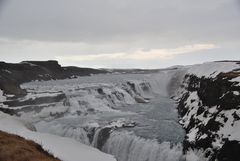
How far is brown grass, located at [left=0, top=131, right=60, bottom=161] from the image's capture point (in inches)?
563

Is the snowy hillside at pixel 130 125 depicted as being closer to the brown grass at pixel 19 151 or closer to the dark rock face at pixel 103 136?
the dark rock face at pixel 103 136

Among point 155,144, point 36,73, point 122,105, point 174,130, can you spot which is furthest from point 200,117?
point 36,73

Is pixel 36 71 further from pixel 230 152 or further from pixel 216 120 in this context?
pixel 230 152

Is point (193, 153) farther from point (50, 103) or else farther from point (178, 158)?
point (50, 103)

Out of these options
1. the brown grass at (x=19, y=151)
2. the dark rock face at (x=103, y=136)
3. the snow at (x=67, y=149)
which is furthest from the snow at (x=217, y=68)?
the brown grass at (x=19, y=151)

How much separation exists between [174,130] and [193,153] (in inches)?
296

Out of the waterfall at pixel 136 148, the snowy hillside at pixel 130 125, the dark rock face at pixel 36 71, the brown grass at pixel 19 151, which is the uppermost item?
the dark rock face at pixel 36 71

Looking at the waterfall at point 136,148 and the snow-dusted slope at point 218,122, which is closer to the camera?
the snow-dusted slope at point 218,122

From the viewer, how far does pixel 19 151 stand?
15.0 m

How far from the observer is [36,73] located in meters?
104

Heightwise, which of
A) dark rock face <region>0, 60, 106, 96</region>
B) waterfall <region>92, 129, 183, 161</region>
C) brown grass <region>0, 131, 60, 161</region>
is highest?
dark rock face <region>0, 60, 106, 96</region>

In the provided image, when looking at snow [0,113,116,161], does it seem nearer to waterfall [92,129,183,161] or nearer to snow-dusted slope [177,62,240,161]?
waterfall [92,129,183,161]

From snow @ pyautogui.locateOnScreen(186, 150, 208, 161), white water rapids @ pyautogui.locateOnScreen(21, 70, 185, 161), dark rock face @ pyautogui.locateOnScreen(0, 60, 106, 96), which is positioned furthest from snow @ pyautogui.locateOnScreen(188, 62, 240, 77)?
dark rock face @ pyautogui.locateOnScreen(0, 60, 106, 96)

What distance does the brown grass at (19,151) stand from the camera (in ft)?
47.0
